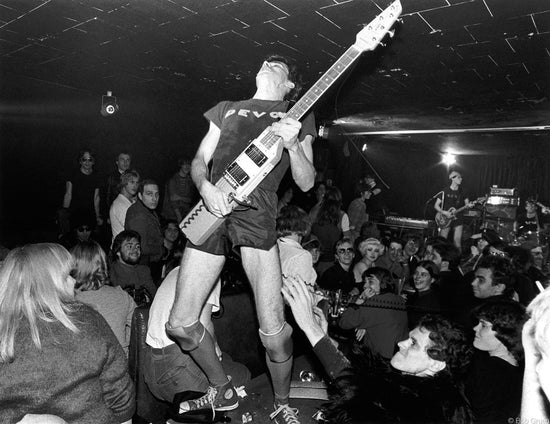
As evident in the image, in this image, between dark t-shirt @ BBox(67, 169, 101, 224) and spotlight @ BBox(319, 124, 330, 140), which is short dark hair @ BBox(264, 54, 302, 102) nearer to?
dark t-shirt @ BBox(67, 169, 101, 224)

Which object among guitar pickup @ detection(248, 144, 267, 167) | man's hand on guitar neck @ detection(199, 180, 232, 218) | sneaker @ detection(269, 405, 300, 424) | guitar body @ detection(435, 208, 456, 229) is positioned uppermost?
guitar pickup @ detection(248, 144, 267, 167)

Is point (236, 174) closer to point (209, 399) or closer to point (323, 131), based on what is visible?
point (209, 399)

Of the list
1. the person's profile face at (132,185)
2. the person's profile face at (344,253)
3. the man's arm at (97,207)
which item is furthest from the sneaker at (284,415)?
the man's arm at (97,207)

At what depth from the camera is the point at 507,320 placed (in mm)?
2723

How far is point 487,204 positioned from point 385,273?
9.32m

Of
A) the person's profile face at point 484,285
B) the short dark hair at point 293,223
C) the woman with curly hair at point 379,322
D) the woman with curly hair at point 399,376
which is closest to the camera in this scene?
the woman with curly hair at point 399,376

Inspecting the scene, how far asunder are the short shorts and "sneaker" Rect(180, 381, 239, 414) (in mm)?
756

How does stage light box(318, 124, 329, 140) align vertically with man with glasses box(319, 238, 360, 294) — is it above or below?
below

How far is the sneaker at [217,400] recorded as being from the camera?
7.92ft

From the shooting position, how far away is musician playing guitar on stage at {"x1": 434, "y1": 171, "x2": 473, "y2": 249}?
1184 centimetres

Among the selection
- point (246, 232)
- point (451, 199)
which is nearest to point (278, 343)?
point (246, 232)

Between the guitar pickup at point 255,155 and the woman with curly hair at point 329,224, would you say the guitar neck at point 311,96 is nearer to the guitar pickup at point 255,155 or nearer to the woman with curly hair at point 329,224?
the guitar pickup at point 255,155

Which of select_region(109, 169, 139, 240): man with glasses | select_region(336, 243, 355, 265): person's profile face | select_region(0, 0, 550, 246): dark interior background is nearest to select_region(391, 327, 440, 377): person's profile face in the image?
select_region(336, 243, 355, 265): person's profile face

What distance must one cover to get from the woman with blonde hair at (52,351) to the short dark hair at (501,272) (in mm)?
3267
